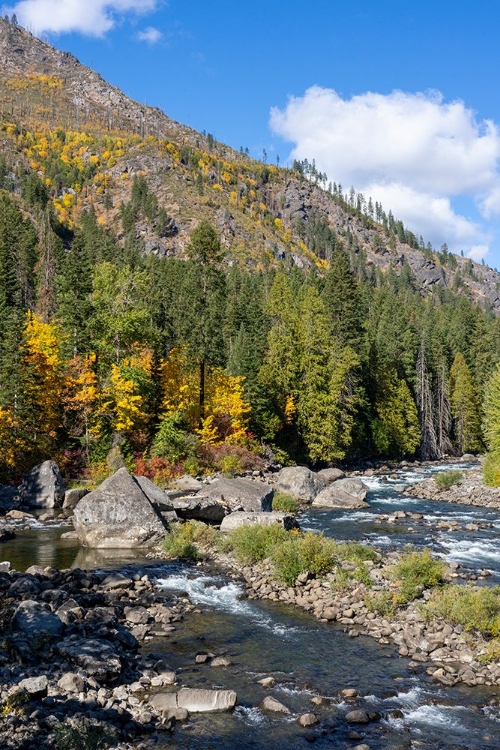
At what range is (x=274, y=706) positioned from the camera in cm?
1231

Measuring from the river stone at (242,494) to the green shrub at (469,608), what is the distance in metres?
16.1

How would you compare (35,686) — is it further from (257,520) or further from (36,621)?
(257,520)

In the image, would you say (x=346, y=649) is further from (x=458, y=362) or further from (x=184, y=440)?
(x=458, y=362)

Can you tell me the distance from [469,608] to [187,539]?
12.8m

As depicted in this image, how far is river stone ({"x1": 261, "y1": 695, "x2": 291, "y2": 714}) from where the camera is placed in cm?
1223

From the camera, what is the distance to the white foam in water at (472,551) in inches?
938

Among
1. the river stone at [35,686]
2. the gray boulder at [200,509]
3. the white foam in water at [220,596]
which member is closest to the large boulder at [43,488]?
the gray boulder at [200,509]

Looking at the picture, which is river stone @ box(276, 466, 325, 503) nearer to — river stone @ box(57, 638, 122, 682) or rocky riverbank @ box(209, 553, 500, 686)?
rocky riverbank @ box(209, 553, 500, 686)

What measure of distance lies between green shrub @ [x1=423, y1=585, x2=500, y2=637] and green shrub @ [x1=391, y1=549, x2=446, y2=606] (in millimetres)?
1138

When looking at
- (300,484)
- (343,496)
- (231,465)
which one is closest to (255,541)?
(343,496)

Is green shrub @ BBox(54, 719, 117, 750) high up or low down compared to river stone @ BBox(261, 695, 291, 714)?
up

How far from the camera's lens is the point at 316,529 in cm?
3066

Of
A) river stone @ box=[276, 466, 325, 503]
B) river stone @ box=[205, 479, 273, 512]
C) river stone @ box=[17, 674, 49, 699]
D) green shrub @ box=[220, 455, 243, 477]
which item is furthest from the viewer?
green shrub @ box=[220, 455, 243, 477]

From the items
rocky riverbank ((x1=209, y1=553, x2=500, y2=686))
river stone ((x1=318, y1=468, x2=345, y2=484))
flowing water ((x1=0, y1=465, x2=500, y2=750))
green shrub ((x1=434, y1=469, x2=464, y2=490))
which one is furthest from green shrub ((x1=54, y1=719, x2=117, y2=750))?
green shrub ((x1=434, y1=469, x2=464, y2=490))
